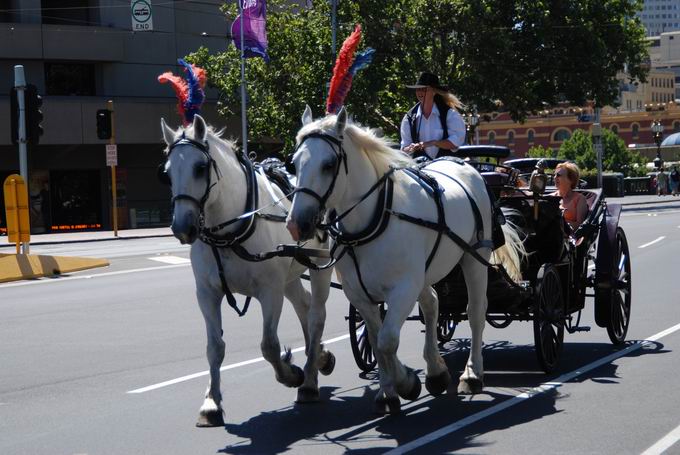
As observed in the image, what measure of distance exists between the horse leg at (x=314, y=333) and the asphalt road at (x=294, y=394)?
139 millimetres

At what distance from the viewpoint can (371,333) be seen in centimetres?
801

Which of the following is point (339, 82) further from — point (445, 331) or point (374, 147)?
point (445, 331)

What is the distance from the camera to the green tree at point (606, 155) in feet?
301

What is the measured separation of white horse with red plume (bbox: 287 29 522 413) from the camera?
7371 mm

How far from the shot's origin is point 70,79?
155ft

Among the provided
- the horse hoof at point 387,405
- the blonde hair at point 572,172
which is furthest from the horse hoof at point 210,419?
the blonde hair at point 572,172

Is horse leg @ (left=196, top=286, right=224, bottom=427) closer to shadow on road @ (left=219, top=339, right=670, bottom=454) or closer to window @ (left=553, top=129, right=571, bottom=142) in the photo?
shadow on road @ (left=219, top=339, right=670, bottom=454)

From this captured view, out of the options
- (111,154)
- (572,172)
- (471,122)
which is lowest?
(572,172)

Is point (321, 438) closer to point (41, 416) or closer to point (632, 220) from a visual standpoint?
point (41, 416)

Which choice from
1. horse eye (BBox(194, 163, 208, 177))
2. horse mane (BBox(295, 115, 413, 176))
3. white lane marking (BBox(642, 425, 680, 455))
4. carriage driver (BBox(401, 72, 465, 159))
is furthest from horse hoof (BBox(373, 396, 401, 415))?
carriage driver (BBox(401, 72, 465, 159))

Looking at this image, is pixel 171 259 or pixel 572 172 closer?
pixel 572 172

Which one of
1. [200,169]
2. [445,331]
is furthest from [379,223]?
[445,331]

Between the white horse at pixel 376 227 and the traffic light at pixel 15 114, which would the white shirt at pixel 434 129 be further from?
the traffic light at pixel 15 114

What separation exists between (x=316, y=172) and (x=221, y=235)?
3.36 feet
